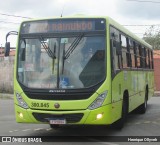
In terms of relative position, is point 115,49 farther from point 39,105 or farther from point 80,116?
point 39,105

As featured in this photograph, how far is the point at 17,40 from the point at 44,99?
1789mm

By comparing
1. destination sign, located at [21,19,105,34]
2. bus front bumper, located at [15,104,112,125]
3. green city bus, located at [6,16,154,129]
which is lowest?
bus front bumper, located at [15,104,112,125]

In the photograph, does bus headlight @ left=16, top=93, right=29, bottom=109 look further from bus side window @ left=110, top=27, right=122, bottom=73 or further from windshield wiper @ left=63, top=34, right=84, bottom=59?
bus side window @ left=110, top=27, right=122, bottom=73

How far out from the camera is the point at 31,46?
10438mm

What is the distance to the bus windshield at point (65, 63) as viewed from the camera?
992 cm

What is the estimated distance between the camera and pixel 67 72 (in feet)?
32.8

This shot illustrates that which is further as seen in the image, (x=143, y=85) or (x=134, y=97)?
(x=143, y=85)

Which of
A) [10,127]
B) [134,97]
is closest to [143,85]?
[134,97]

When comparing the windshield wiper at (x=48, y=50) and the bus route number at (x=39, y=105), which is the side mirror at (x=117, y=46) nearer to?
the windshield wiper at (x=48, y=50)

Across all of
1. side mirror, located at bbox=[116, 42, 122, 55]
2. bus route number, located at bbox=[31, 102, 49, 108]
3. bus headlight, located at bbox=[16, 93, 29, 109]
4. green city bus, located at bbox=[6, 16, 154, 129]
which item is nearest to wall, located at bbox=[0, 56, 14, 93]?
side mirror, located at bbox=[116, 42, 122, 55]

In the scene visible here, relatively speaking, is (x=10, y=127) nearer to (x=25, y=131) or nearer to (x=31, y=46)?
(x=25, y=131)

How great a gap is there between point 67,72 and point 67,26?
1193 mm

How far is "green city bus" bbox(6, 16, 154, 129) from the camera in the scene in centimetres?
975

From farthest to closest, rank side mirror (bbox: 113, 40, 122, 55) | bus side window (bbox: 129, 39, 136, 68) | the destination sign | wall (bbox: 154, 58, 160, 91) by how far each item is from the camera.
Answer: wall (bbox: 154, 58, 160, 91) → bus side window (bbox: 129, 39, 136, 68) → side mirror (bbox: 113, 40, 122, 55) → the destination sign
